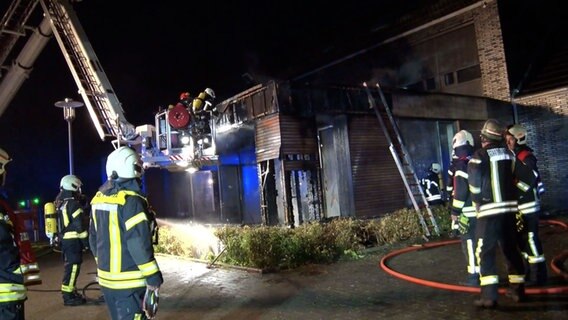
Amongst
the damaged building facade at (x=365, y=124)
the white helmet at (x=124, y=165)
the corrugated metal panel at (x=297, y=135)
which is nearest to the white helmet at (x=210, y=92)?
the damaged building facade at (x=365, y=124)

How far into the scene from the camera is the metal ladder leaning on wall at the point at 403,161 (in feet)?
29.9

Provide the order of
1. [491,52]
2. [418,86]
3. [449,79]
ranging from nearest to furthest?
[491,52], [449,79], [418,86]

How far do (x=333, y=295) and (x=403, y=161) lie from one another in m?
6.04

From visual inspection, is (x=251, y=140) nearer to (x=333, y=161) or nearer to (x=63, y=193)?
(x=333, y=161)

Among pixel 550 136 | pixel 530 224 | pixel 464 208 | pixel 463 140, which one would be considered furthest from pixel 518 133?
pixel 550 136

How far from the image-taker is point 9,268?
3.37m

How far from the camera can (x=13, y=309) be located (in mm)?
3369

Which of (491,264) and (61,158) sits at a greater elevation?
(61,158)

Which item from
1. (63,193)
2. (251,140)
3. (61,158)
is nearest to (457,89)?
(251,140)

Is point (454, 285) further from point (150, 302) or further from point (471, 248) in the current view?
point (150, 302)

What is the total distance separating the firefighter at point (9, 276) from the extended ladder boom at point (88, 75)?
25.1 feet

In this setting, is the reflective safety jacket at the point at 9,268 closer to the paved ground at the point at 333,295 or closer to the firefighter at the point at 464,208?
the paved ground at the point at 333,295

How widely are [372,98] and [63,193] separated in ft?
23.0

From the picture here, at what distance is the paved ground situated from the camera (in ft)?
15.2
